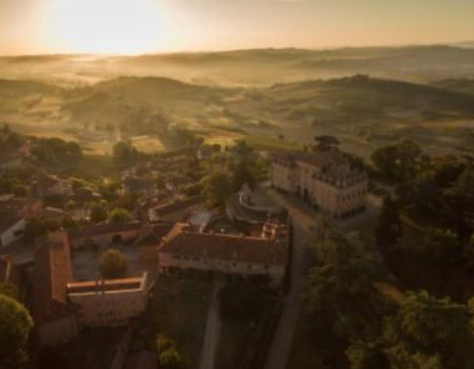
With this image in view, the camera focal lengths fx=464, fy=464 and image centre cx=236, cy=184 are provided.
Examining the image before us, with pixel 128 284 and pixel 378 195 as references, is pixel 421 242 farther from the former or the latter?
pixel 128 284

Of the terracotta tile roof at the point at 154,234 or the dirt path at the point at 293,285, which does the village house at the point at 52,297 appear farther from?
the dirt path at the point at 293,285

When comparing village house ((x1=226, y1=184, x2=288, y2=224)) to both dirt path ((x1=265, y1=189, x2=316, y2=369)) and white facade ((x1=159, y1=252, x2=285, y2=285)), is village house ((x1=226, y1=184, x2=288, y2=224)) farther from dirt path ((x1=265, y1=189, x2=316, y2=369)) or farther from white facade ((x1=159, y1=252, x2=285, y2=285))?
white facade ((x1=159, y1=252, x2=285, y2=285))

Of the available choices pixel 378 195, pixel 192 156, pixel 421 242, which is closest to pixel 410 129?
pixel 192 156

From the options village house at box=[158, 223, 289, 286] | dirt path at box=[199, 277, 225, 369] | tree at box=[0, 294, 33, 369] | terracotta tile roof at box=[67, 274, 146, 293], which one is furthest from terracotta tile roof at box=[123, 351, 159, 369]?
village house at box=[158, 223, 289, 286]

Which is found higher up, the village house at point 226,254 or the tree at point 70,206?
the village house at point 226,254

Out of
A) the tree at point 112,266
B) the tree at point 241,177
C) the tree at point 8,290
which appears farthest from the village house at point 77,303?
the tree at point 241,177
